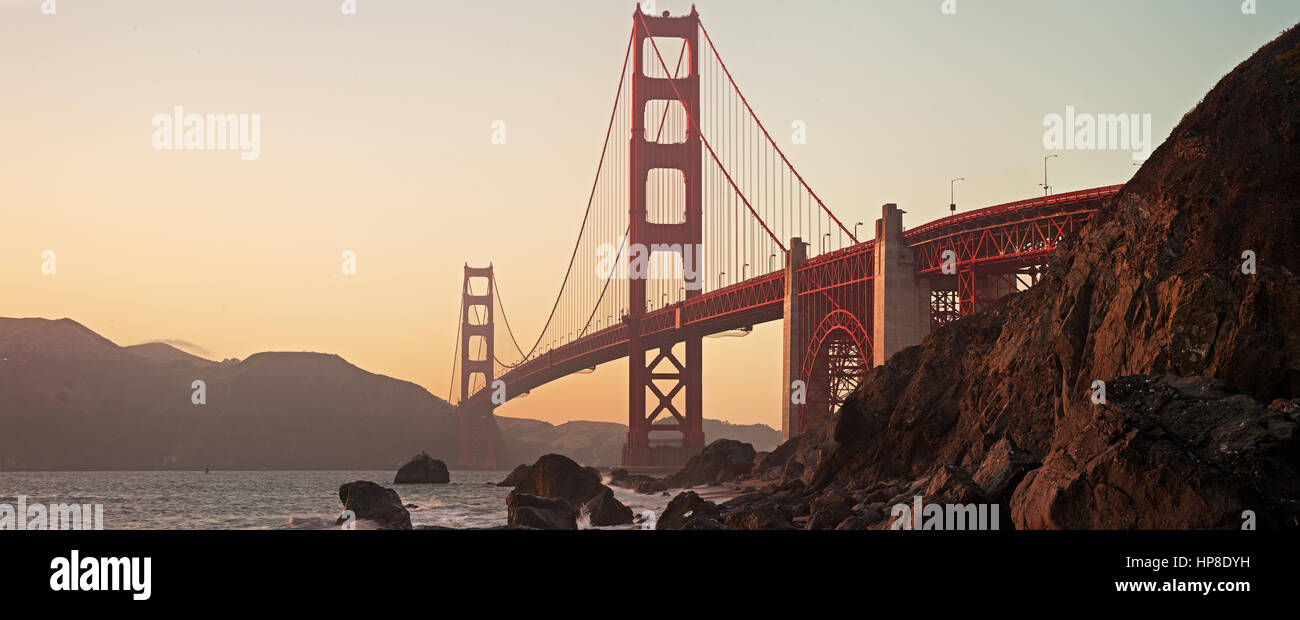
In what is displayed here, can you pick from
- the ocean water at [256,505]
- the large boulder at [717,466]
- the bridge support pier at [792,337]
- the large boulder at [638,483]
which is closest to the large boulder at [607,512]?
the ocean water at [256,505]

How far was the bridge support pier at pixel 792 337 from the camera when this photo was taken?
6625 centimetres

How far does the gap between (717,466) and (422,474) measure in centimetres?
3342

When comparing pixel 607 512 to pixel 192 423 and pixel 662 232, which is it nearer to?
pixel 662 232

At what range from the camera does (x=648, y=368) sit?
8850 cm

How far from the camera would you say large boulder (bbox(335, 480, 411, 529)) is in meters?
40.3

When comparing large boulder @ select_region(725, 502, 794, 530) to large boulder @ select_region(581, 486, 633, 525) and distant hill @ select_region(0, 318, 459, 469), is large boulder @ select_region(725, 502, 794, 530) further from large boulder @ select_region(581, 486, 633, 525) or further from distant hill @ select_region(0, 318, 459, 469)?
distant hill @ select_region(0, 318, 459, 469)

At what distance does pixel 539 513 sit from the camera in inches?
1398

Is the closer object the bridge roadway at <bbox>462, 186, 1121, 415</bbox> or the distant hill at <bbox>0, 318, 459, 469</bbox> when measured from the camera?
the bridge roadway at <bbox>462, 186, 1121, 415</bbox>

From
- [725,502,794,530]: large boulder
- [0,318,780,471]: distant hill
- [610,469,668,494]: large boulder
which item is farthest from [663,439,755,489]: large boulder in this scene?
[0,318,780,471]: distant hill

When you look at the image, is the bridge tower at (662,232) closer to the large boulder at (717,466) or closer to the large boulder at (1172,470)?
the large boulder at (717,466)

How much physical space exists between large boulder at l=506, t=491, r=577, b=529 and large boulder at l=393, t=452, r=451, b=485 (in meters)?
52.0

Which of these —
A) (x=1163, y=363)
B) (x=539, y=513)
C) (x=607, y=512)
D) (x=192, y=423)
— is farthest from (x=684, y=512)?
(x=192, y=423)

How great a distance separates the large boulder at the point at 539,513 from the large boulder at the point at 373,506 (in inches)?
164
